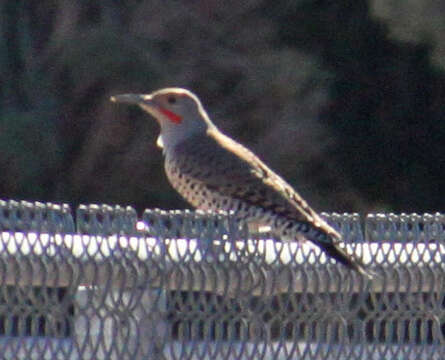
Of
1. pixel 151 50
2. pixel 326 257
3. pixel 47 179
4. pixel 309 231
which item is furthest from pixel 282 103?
pixel 326 257

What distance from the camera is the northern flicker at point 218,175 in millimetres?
4531

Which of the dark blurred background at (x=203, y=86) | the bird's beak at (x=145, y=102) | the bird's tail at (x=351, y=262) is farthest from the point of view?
the dark blurred background at (x=203, y=86)

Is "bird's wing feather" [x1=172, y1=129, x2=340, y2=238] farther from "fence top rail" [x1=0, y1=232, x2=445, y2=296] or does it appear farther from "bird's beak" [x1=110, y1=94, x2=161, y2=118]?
"fence top rail" [x1=0, y1=232, x2=445, y2=296]

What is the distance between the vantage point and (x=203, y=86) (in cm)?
917

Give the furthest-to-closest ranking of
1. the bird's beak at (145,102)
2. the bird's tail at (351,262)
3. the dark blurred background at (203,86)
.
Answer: the dark blurred background at (203,86) → the bird's beak at (145,102) → the bird's tail at (351,262)

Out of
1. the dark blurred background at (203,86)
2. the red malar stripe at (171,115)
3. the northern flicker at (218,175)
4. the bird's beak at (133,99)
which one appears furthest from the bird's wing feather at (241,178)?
the dark blurred background at (203,86)

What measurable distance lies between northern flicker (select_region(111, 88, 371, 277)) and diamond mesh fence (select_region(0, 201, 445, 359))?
918 mm

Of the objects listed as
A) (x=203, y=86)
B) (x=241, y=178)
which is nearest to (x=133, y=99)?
(x=241, y=178)

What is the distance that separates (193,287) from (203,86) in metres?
6.40

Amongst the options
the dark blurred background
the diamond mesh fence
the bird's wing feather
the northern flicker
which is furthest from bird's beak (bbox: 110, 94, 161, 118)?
the dark blurred background

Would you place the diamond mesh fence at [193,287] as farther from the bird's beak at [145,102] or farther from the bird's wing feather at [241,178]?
the bird's beak at [145,102]

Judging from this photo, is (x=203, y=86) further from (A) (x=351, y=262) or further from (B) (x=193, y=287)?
(B) (x=193, y=287)

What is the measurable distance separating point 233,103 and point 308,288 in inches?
249

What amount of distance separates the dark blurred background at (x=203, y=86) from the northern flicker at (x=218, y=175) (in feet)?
10.6
